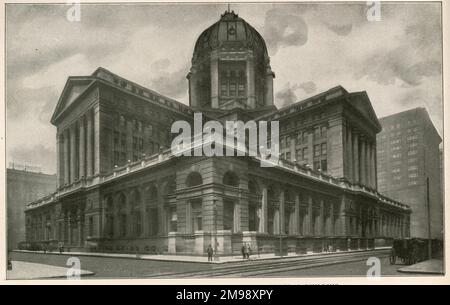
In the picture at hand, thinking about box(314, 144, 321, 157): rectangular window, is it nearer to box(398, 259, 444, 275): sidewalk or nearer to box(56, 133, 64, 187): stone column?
box(398, 259, 444, 275): sidewalk

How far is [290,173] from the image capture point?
34156mm

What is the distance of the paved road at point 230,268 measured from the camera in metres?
22.5

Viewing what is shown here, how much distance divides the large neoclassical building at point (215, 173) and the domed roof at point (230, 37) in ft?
0.46

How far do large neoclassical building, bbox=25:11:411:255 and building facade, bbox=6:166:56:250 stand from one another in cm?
120

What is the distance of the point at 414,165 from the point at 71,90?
21.6 m

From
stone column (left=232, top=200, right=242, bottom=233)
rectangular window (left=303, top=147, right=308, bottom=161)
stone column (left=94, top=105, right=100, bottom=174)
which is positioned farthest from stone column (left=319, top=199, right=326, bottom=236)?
stone column (left=94, top=105, right=100, bottom=174)

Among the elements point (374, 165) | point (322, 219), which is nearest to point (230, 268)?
point (322, 219)

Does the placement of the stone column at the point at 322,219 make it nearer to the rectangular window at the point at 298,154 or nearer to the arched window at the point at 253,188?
the rectangular window at the point at 298,154

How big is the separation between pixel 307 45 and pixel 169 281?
13590 mm

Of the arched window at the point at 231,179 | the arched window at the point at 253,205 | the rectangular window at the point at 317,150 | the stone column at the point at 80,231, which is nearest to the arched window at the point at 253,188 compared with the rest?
the arched window at the point at 253,205

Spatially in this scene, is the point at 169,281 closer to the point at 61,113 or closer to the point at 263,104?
the point at 61,113

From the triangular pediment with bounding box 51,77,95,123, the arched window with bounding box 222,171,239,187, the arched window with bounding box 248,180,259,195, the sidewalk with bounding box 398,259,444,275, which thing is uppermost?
the triangular pediment with bounding box 51,77,95,123

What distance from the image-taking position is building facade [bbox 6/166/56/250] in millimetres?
24578
